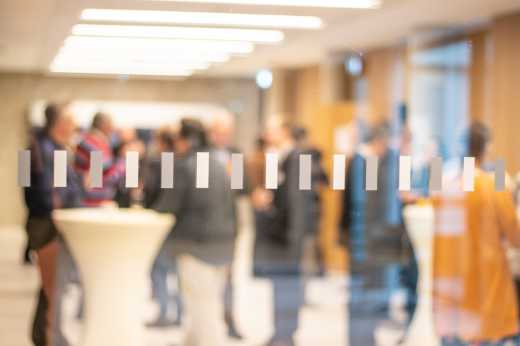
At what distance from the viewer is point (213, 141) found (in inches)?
194

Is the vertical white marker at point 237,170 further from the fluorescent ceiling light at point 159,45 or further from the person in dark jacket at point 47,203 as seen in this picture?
the person in dark jacket at point 47,203

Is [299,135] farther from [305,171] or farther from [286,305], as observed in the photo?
[286,305]

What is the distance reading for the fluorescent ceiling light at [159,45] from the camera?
4.71 m

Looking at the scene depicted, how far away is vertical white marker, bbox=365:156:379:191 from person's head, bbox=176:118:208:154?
689mm

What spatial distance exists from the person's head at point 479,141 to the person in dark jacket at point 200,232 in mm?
1146


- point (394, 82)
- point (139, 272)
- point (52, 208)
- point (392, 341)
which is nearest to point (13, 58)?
point (52, 208)

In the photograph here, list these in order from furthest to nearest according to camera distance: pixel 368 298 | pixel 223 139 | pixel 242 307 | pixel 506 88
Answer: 1. pixel 368 298
2. pixel 506 88
3. pixel 242 307
4. pixel 223 139

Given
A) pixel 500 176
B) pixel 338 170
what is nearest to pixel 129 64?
pixel 338 170

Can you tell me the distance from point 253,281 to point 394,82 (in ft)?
4.19

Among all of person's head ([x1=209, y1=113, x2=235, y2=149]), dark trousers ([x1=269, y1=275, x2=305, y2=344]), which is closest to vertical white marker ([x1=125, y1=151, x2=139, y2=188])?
person's head ([x1=209, y1=113, x2=235, y2=149])

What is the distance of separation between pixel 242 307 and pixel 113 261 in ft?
3.45

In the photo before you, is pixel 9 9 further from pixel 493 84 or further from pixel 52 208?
pixel 493 84

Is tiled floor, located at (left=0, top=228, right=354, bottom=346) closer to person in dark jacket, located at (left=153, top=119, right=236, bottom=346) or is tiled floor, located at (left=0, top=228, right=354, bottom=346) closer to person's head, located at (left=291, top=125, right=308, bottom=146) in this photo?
person in dark jacket, located at (left=153, top=119, right=236, bottom=346)

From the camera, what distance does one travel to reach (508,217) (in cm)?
520
